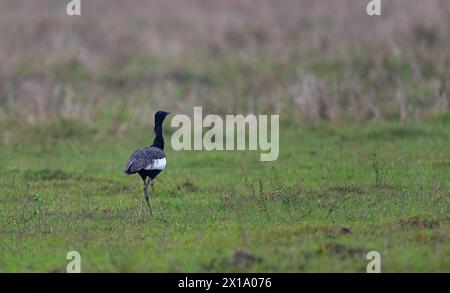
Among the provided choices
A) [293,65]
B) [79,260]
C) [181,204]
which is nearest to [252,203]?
[181,204]

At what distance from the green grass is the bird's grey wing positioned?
535 mm

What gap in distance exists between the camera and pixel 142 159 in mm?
9961

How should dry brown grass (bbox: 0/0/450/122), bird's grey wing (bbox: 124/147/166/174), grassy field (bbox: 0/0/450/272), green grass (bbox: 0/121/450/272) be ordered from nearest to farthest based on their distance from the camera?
green grass (bbox: 0/121/450/272) → grassy field (bbox: 0/0/450/272) → bird's grey wing (bbox: 124/147/166/174) → dry brown grass (bbox: 0/0/450/122)

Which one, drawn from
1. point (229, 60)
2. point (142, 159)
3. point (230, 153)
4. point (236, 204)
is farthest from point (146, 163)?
point (229, 60)

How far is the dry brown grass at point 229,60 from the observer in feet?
55.4

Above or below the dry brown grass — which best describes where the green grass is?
below

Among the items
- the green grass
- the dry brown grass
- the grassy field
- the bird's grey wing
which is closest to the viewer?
the green grass

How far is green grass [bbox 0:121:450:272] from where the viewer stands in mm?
8148

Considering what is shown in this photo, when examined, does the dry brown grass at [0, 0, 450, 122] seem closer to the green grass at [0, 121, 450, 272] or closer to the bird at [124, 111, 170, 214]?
the green grass at [0, 121, 450, 272]

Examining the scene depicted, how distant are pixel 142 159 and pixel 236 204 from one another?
45.2 inches

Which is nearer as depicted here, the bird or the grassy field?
the grassy field

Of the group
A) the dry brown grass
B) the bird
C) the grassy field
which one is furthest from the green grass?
the dry brown grass

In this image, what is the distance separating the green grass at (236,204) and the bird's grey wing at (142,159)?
1.76 ft

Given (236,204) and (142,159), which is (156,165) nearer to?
(142,159)
